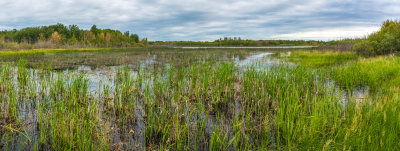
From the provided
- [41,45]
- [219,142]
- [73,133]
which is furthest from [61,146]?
[41,45]

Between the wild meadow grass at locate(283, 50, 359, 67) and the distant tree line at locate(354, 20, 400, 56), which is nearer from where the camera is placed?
the wild meadow grass at locate(283, 50, 359, 67)

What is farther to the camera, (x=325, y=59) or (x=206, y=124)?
(x=325, y=59)

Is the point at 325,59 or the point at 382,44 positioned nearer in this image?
the point at 325,59

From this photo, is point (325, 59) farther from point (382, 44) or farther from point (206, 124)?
point (206, 124)

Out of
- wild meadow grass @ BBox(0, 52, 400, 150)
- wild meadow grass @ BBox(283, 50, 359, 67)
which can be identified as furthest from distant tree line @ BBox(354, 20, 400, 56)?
wild meadow grass @ BBox(0, 52, 400, 150)

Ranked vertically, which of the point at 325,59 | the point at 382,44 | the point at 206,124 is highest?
the point at 382,44

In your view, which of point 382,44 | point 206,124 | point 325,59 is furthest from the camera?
point 382,44

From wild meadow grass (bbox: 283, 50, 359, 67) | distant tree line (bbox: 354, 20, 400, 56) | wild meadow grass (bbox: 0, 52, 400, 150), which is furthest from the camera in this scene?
distant tree line (bbox: 354, 20, 400, 56)

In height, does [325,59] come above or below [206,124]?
above

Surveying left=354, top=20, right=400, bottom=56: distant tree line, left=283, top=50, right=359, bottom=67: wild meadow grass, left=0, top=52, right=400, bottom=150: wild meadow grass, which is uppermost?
left=354, top=20, right=400, bottom=56: distant tree line

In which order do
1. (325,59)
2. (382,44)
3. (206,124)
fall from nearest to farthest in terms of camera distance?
(206,124)
(325,59)
(382,44)

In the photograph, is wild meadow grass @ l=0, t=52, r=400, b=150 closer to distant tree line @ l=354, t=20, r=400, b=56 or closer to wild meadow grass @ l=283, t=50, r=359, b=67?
wild meadow grass @ l=283, t=50, r=359, b=67

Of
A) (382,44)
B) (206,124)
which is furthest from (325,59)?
(206,124)

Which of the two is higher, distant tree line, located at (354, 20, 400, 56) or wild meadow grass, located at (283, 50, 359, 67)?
distant tree line, located at (354, 20, 400, 56)
